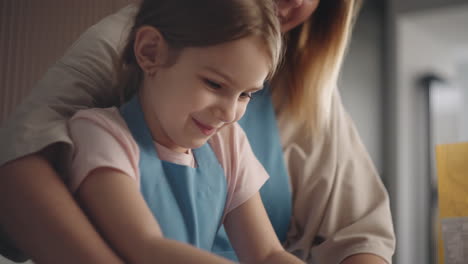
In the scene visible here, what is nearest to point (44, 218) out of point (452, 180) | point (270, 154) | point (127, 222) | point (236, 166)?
point (127, 222)

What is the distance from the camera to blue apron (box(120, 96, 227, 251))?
40 centimetres

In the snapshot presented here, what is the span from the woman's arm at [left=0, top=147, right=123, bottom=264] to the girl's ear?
0.10 m

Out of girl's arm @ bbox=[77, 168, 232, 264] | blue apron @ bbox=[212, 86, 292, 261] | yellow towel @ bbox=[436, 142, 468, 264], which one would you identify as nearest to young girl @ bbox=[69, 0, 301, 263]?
girl's arm @ bbox=[77, 168, 232, 264]

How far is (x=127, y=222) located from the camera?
368 millimetres

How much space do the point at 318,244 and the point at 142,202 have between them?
0.33m

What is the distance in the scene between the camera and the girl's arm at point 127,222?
360 mm

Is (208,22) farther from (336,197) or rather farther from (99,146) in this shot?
(336,197)

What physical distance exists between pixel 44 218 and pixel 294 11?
0.39 metres

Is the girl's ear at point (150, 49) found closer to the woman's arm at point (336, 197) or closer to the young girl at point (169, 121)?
the young girl at point (169, 121)

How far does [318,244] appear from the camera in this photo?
0.65 m

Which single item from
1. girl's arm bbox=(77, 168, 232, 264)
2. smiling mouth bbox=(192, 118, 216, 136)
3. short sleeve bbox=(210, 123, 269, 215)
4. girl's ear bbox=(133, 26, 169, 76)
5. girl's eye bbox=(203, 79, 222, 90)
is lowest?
short sleeve bbox=(210, 123, 269, 215)

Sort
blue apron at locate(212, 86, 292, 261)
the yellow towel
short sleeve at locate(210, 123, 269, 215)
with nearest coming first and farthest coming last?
short sleeve at locate(210, 123, 269, 215) < blue apron at locate(212, 86, 292, 261) < the yellow towel

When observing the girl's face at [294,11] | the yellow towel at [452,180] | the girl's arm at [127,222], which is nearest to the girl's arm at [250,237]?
the girl's arm at [127,222]

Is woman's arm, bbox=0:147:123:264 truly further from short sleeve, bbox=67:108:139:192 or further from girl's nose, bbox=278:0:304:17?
girl's nose, bbox=278:0:304:17
